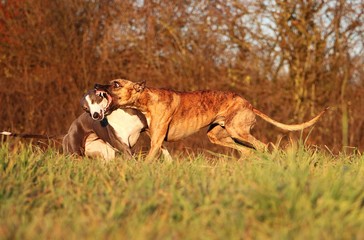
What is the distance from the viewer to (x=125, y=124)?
8359 mm

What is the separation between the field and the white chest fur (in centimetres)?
281

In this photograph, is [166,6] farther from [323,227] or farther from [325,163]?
[323,227]

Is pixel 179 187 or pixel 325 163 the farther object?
pixel 325 163

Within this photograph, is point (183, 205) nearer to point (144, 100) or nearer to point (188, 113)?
point (144, 100)

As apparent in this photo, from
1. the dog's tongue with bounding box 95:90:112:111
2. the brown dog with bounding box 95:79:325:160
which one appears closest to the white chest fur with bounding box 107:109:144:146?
the brown dog with bounding box 95:79:325:160

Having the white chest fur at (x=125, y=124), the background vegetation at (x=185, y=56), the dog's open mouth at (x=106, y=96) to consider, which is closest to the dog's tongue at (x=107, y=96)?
the dog's open mouth at (x=106, y=96)

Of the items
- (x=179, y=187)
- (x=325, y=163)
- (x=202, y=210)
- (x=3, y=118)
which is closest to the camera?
(x=202, y=210)

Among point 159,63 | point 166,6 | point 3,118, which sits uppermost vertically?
point 166,6

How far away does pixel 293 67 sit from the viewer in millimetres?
15531

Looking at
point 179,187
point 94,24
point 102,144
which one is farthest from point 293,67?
point 179,187

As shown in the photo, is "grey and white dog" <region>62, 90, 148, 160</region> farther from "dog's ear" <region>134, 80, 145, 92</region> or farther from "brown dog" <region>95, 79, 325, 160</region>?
"dog's ear" <region>134, 80, 145, 92</region>

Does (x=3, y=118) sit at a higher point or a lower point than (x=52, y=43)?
lower

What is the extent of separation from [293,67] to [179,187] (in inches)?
429

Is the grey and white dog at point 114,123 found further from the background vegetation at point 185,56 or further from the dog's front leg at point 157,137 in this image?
the background vegetation at point 185,56
